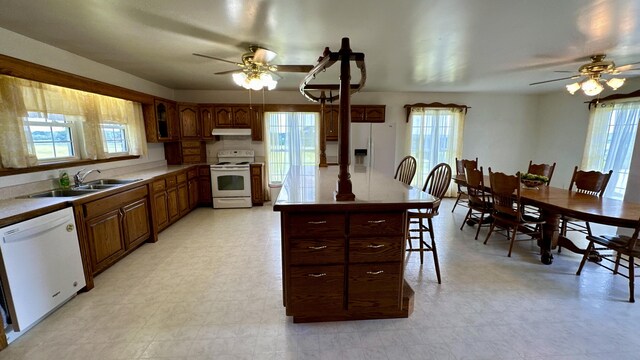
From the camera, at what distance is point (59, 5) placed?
183 centimetres

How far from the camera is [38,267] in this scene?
1.89 meters

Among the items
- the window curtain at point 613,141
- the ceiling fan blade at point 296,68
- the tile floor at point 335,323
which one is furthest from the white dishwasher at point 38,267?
the window curtain at point 613,141

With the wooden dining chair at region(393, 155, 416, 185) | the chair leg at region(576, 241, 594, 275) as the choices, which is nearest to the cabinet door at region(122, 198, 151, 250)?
the wooden dining chair at region(393, 155, 416, 185)

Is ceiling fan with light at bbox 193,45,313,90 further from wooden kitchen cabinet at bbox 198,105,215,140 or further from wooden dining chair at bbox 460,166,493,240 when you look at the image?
wooden dining chair at bbox 460,166,493,240

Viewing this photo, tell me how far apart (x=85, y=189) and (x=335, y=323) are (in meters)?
3.10

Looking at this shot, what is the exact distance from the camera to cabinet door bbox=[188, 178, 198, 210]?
4.69m

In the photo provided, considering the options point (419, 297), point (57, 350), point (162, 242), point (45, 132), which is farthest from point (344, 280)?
point (45, 132)

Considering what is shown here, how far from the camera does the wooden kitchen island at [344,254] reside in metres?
1.72

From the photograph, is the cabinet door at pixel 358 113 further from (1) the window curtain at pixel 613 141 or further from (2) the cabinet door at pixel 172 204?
(1) the window curtain at pixel 613 141

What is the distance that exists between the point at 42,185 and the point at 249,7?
9.02ft

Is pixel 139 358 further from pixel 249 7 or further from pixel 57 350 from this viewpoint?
pixel 249 7

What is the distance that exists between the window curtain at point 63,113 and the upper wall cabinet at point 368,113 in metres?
3.80

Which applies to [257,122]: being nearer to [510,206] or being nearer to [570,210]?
[510,206]

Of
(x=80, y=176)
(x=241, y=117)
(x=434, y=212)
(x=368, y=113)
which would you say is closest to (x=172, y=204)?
(x=80, y=176)
